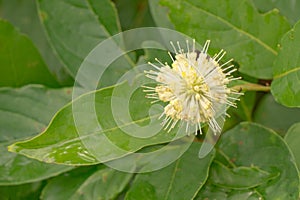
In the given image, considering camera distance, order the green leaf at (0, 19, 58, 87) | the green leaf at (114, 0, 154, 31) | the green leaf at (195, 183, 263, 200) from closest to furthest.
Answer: the green leaf at (195, 183, 263, 200) < the green leaf at (0, 19, 58, 87) < the green leaf at (114, 0, 154, 31)

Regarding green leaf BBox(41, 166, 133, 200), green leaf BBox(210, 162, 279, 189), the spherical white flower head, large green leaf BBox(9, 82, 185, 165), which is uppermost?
the spherical white flower head

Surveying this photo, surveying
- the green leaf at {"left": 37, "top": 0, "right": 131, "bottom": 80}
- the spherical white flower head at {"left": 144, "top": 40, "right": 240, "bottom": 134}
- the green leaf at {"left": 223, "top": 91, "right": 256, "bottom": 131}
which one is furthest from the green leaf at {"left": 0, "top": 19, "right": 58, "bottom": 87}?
the spherical white flower head at {"left": 144, "top": 40, "right": 240, "bottom": 134}

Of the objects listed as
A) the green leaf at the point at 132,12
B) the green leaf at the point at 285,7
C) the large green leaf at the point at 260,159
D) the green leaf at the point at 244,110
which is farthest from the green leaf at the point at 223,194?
the green leaf at the point at 132,12

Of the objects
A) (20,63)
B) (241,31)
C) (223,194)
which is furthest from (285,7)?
(20,63)

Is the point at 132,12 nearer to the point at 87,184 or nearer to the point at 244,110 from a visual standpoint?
the point at 244,110

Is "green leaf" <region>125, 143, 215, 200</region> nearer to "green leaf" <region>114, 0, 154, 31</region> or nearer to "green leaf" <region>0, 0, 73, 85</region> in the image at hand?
"green leaf" <region>114, 0, 154, 31</region>

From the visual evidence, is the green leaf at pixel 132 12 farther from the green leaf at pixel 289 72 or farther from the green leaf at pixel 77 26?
the green leaf at pixel 289 72
